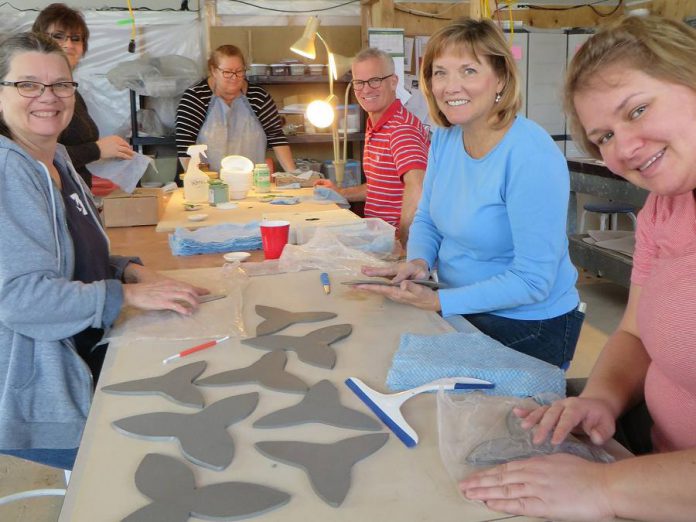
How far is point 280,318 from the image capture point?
155 centimetres

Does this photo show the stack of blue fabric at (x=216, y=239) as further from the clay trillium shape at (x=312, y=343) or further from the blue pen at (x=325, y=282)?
the clay trillium shape at (x=312, y=343)

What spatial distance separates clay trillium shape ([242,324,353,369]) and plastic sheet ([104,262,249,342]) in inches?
3.0

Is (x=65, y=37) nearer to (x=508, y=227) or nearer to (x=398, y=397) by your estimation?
(x=508, y=227)

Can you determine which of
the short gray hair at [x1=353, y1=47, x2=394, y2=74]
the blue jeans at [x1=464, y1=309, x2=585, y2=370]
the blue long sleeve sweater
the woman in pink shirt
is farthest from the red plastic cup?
the short gray hair at [x1=353, y1=47, x2=394, y2=74]

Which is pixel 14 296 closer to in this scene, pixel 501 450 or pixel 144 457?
pixel 144 457

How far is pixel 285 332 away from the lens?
1.49 metres

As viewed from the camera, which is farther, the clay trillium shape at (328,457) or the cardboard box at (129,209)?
the cardboard box at (129,209)

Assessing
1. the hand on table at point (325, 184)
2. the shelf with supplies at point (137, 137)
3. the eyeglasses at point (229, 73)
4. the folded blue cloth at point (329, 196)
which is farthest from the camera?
the shelf with supplies at point (137, 137)

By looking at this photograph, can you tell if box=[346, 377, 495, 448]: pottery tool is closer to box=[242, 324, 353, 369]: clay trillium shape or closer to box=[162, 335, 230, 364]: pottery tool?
box=[242, 324, 353, 369]: clay trillium shape

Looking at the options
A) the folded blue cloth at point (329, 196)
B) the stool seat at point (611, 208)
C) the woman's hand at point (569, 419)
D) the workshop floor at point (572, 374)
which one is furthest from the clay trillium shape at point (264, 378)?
the stool seat at point (611, 208)

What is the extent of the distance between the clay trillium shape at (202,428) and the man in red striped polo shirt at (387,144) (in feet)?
5.66

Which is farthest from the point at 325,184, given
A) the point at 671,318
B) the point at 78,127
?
the point at 671,318

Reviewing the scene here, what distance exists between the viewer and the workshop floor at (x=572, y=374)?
2.40 metres

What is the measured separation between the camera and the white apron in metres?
4.48
